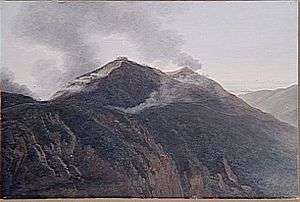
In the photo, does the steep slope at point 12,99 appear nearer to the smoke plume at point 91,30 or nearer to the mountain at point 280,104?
the smoke plume at point 91,30

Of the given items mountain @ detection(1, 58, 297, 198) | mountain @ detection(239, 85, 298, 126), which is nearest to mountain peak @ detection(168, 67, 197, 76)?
mountain @ detection(1, 58, 297, 198)

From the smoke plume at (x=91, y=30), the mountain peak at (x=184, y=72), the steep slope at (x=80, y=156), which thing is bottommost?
the steep slope at (x=80, y=156)

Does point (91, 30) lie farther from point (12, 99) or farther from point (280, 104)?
point (280, 104)

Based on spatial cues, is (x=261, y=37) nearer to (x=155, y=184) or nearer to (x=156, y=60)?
(x=156, y=60)

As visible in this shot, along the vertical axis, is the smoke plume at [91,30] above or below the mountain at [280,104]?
above

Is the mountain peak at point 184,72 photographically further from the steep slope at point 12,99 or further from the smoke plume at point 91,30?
the steep slope at point 12,99

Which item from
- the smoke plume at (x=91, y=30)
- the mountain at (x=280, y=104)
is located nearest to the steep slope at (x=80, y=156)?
the smoke plume at (x=91, y=30)

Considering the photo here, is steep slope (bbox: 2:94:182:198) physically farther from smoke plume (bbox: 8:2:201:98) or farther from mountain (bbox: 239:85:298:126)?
mountain (bbox: 239:85:298:126)
